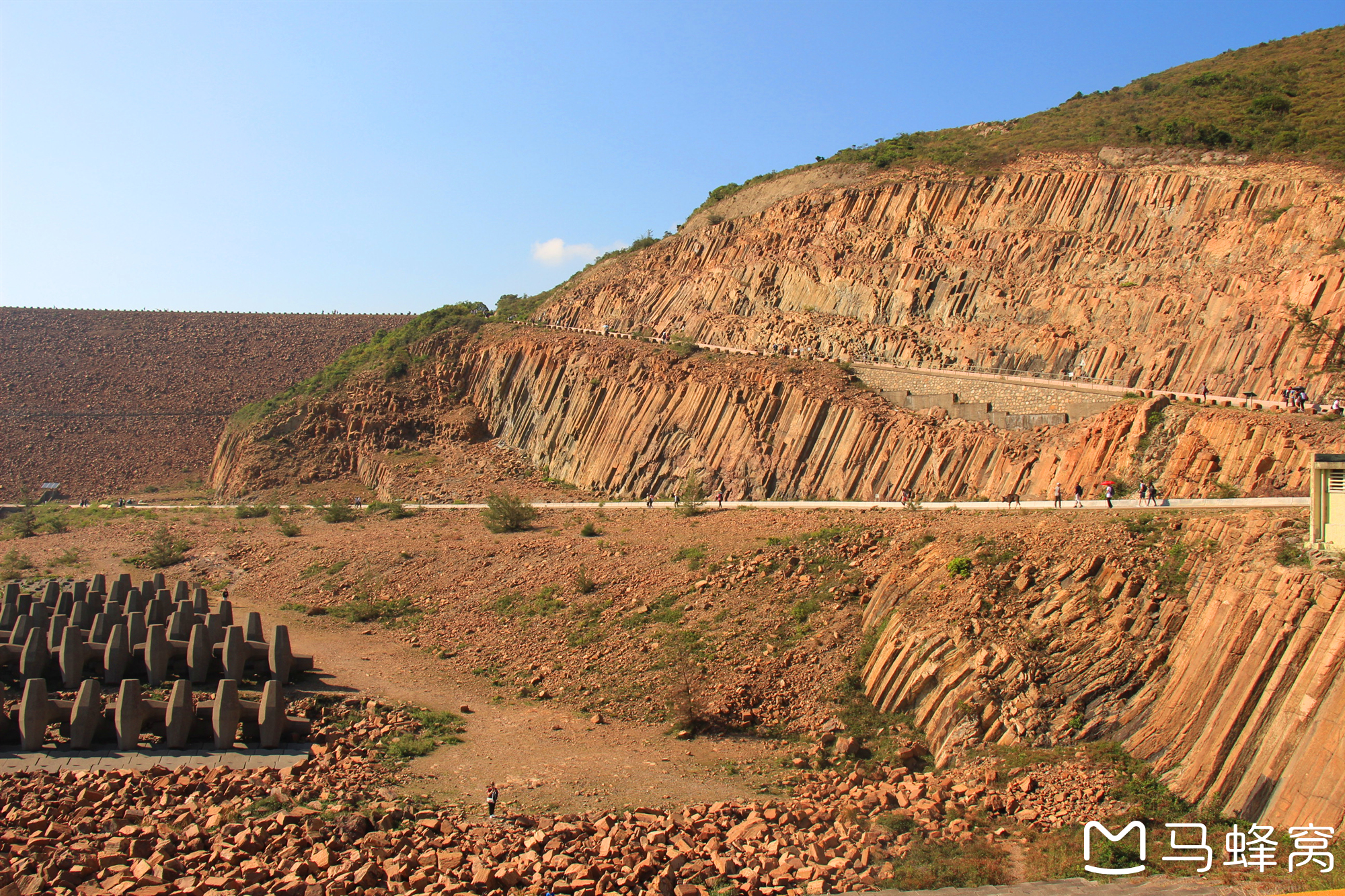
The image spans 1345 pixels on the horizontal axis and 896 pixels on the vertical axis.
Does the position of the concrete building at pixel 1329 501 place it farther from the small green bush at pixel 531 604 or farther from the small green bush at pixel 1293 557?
the small green bush at pixel 531 604

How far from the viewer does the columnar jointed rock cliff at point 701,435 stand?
21.9 m

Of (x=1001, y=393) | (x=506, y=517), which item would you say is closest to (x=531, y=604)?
(x=506, y=517)

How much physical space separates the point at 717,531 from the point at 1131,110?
3141 cm

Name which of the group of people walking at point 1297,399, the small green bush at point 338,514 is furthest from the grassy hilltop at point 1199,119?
→ the small green bush at point 338,514

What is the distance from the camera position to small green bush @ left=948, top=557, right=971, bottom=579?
1804 centimetres

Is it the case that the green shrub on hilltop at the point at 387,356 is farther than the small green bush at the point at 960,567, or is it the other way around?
the green shrub on hilltop at the point at 387,356

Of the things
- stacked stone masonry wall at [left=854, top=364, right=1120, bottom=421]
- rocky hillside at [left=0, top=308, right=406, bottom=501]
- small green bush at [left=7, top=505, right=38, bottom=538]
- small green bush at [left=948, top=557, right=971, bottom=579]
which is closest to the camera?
small green bush at [left=948, top=557, right=971, bottom=579]

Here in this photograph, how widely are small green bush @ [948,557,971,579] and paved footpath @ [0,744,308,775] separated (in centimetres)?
1315

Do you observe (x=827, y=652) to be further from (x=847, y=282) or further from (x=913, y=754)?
(x=847, y=282)

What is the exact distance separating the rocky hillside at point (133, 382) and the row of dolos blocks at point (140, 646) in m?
36.6

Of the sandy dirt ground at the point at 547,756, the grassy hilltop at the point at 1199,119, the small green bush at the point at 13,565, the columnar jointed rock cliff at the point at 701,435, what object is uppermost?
the grassy hilltop at the point at 1199,119

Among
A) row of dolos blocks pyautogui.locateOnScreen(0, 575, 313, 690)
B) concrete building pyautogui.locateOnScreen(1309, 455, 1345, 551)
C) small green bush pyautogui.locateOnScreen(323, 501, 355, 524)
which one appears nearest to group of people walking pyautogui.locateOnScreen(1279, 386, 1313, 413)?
concrete building pyautogui.locateOnScreen(1309, 455, 1345, 551)

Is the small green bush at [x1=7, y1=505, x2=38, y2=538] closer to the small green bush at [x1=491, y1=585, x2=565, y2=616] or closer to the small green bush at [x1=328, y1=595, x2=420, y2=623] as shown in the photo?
the small green bush at [x1=328, y1=595, x2=420, y2=623]

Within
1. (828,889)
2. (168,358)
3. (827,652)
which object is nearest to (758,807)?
(828,889)
